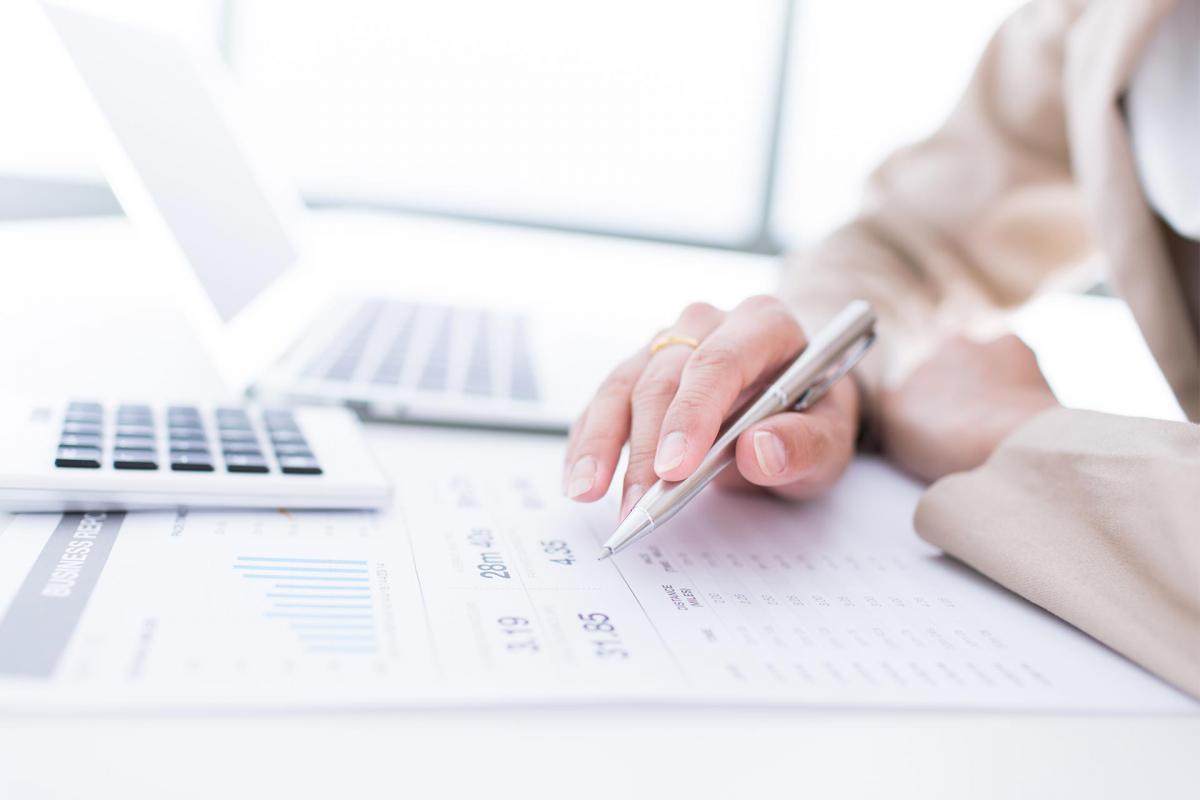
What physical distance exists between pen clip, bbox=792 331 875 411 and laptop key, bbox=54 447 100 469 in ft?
0.95

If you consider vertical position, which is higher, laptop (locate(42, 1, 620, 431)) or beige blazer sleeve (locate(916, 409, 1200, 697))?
laptop (locate(42, 1, 620, 431))

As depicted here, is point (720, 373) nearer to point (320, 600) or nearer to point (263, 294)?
point (320, 600)

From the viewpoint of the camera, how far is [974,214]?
0.83m

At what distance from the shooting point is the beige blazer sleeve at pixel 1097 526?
343 millimetres

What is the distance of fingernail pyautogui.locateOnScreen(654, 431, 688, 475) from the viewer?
0.38 m

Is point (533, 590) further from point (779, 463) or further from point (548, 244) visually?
point (548, 244)

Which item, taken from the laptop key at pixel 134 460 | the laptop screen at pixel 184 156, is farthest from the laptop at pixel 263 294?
the laptop key at pixel 134 460

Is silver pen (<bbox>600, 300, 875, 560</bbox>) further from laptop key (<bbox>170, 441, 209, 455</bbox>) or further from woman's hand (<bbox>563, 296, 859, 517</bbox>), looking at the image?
laptop key (<bbox>170, 441, 209, 455</bbox>)

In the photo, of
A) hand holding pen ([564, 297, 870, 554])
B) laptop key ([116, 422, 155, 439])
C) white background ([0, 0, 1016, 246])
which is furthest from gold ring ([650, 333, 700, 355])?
white background ([0, 0, 1016, 246])

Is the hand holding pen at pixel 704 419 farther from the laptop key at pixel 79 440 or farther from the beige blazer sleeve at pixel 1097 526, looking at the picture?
the laptop key at pixel 79 440

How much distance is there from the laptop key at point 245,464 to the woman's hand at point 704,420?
4.9 inches

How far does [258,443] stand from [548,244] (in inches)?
62.5

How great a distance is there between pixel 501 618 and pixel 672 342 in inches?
7.4

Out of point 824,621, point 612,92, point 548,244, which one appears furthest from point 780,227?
point 824,621
